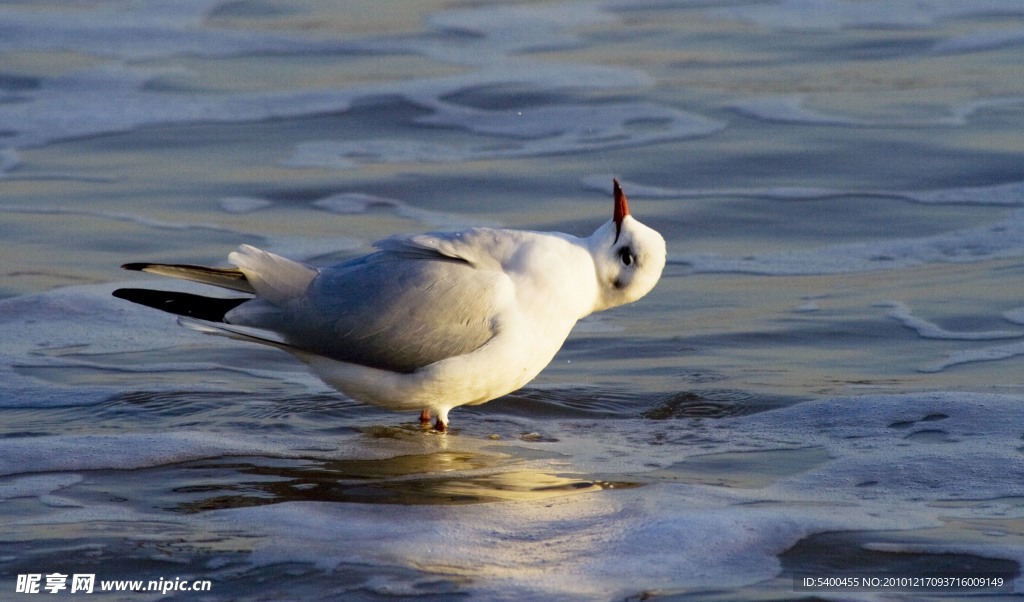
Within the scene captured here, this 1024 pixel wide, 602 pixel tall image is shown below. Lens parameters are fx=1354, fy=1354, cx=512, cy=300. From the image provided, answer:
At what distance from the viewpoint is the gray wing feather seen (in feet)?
14.5

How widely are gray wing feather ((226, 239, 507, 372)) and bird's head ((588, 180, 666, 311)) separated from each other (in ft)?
1.23

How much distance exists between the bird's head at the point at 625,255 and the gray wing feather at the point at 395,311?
0.37 meters

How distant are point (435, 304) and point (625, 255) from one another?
0.66 meters

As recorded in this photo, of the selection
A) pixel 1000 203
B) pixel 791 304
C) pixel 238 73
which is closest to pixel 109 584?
pixel 791 304

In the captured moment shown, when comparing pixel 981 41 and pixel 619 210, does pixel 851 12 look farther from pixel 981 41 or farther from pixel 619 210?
pixel 619 210

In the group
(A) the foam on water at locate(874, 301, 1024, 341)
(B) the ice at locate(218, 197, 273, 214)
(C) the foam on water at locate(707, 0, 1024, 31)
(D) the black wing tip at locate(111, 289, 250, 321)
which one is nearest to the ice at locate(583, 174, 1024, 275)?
(A) the foam on water at locate(874, 301, 1024, 341)

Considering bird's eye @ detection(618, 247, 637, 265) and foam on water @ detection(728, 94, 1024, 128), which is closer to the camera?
bird's eye @ detection(618, 247, 637, 265)

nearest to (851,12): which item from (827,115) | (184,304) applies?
(827,115)

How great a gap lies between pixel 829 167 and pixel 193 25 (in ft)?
21.4

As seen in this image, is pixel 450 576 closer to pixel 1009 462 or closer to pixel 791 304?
pixel 1009 462

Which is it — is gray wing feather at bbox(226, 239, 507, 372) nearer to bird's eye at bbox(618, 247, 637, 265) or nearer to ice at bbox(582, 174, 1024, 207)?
bird's eye at bbox(618, 247, 637, 265)

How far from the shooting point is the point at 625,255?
4.53 m

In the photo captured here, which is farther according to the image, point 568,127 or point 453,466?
point 568,127

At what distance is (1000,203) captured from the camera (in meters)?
7.68
